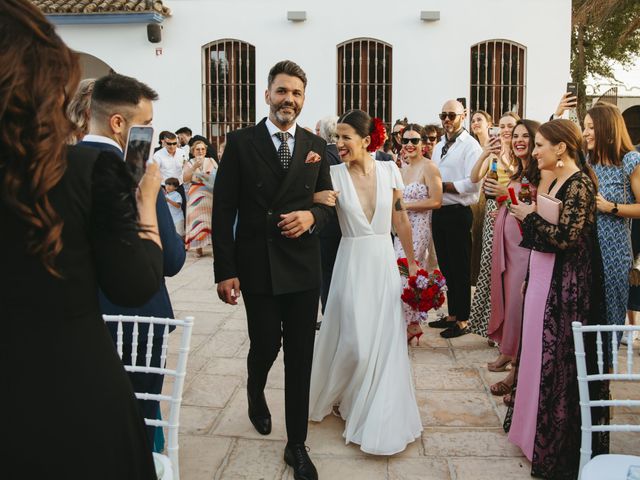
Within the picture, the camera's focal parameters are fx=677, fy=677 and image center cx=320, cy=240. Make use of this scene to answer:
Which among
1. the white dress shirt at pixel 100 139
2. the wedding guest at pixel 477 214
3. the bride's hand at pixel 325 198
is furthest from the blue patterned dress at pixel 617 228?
the white dress shirt at pixel 100 139

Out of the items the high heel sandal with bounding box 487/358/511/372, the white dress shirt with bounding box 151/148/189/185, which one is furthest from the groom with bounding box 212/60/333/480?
the white dress shirt with bounding box 151/148/189/185

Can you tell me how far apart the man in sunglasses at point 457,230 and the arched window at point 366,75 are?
366 inches

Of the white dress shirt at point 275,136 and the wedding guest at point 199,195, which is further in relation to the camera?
the wedding guest at point 199,195

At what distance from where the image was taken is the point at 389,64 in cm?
1556

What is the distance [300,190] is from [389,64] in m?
12.7

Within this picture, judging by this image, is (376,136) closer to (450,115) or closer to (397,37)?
(450,115)

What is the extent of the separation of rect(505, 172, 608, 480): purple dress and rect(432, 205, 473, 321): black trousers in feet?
8.55

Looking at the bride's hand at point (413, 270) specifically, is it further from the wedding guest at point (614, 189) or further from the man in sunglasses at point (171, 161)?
the man in sunglasses at point (171, 161)

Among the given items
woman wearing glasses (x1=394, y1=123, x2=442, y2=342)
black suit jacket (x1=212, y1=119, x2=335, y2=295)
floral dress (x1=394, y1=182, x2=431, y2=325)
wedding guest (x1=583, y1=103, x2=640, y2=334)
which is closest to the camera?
black suit jacket (x1=212, y1=119, x2=335, y2=295)

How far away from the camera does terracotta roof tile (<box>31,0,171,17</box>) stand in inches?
603

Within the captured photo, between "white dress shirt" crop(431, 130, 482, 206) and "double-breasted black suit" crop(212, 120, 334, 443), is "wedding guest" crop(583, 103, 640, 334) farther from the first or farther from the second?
"double-breasted black suit" crop(212, 120, 334, 443)

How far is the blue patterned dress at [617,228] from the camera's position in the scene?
4.69 m

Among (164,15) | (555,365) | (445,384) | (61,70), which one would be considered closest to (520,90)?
(164,15)

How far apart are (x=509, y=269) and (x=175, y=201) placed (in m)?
7.22
